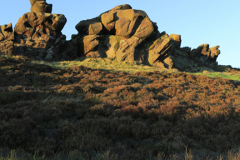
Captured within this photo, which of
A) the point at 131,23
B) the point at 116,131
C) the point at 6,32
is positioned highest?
the point at 131,23

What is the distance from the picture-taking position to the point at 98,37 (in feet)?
144

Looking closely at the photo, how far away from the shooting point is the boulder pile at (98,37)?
38.5m

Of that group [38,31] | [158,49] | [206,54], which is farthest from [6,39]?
[206,54]

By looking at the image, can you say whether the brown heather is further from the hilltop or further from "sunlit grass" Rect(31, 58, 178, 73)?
"sunlit grass" Rect(31, 58, 178, 73)

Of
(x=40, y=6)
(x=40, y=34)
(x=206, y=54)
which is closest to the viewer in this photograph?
(x=40, y=34)

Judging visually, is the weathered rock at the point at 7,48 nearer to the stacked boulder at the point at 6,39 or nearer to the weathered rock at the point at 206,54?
the stacked boulder at the point at 6,39

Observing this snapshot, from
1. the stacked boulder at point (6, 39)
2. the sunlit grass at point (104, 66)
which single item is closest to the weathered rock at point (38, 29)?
the stacked boulder at point (6, 39)

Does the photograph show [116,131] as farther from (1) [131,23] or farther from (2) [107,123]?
(1) [131,23]

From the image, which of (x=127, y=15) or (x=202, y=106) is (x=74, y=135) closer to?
(x=202, y=106)

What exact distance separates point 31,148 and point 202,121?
6.39 m

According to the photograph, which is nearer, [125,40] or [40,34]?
[40,34]

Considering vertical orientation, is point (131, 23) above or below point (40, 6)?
below

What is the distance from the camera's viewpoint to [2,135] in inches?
163

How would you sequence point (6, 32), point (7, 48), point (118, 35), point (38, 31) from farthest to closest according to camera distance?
1. point (118, 35)
2. point (38, 31)
3. point (6, 32)
4. point (7, 48)
